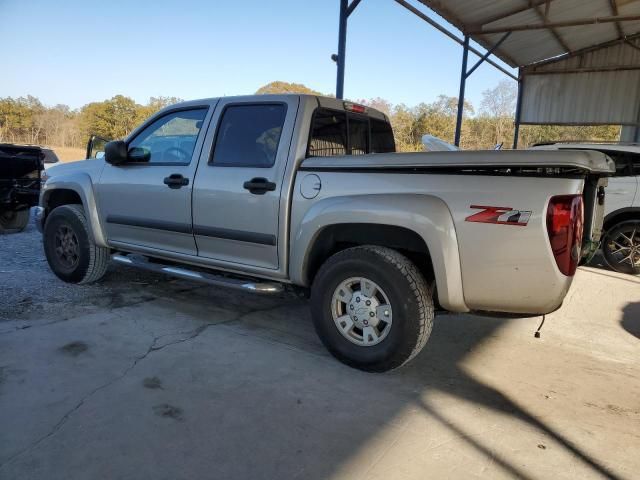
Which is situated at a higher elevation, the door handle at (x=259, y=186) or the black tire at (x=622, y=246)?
the door handle at (x=259, y=186)

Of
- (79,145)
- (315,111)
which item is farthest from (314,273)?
(79,145)

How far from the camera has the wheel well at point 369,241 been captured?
10.5 ft

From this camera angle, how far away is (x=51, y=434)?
2.46 metres

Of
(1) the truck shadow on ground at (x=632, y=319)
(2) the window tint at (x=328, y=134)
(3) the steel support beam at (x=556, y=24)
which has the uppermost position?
(3) the steel support beam at (x=556, y=24)

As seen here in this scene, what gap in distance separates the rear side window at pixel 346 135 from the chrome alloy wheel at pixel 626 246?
401 cm

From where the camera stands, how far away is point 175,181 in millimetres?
4160

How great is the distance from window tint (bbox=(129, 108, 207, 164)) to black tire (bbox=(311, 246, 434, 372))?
1784 millimetres

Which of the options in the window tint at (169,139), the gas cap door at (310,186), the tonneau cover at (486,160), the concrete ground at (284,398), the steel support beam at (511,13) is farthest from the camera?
the steel support beam at (511,13)

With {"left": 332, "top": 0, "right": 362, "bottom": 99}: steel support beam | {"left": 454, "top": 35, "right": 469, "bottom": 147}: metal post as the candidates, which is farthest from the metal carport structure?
{"left": 332, "top": 0, "right": 362, "bottom": 99}: steel support beam

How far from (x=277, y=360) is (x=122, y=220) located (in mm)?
2206

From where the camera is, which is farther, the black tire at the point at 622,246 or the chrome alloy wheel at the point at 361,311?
the black tire at the point at 622,246

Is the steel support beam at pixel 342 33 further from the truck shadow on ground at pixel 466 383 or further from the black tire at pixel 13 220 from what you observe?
the black tire at pixel 13 220

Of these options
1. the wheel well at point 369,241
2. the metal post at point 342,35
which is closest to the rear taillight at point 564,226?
the wheel well at point 369,241

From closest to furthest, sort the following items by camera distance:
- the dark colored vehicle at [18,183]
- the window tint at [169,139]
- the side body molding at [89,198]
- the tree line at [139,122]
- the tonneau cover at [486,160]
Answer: the tonneau cover at [486,160] → the window tint at [169,139] → the side body molding at [89,198] → the dark colored vehicle at [18,183] → the tree line at [139,122]
